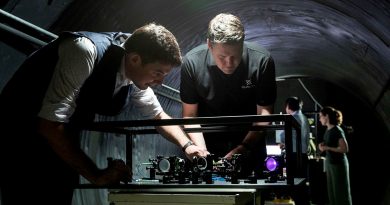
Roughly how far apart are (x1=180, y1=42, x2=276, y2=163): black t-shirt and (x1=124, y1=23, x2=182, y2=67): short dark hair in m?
1.24

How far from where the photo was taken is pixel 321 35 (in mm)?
7707

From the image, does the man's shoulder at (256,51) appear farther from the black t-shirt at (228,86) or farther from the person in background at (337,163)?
the person in background at (337,163)

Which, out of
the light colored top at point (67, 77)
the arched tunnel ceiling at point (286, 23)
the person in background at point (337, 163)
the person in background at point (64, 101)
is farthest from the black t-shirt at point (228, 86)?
the person in background at point (337, 163)

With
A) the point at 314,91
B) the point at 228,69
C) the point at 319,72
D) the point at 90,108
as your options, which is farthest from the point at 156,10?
the point at 314,91

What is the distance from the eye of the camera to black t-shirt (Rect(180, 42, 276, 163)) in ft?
12.7

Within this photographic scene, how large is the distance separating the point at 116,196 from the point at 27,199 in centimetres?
48

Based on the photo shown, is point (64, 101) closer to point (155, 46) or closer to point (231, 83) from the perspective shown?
point (155, 46)

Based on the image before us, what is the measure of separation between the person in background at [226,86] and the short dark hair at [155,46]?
101cm

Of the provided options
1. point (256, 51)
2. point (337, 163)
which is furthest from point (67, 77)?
point (337, 163)

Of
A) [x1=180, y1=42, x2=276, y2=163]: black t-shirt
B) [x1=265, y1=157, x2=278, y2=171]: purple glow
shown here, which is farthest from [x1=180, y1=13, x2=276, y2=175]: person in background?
[x1=265, y1=157, x2=278, y2=171]: purple glow

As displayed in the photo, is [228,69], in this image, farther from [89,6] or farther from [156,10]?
[156,10]

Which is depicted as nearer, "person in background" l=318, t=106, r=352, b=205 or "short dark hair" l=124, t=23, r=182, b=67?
"short dark hair" l=124, t=23, r=182, b=67

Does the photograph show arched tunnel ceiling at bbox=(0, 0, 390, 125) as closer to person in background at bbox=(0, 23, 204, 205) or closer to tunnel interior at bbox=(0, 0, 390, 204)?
tunnel interior at bbox=(0, 0, 390, 204)

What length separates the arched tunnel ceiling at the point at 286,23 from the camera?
13.8 ft
